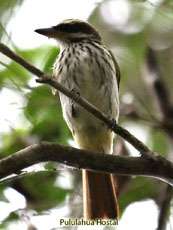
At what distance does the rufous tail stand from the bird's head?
3.33 feet

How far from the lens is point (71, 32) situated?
4.12 metres

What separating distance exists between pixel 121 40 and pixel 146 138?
3.59ft

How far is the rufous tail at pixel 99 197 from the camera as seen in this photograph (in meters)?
3.50

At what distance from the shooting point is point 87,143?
3.81 m

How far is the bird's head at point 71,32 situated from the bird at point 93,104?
5.4 inches

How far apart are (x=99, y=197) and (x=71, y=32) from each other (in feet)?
4.17

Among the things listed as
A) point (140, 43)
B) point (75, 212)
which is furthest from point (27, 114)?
point (140, 43)

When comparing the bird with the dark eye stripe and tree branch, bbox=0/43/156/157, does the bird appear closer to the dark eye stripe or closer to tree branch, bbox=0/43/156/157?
the dark eye stripe

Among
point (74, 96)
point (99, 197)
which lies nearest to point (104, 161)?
point (74, 96)

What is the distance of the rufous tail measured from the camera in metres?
3.50

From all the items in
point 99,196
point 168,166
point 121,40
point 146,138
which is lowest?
point 168,166

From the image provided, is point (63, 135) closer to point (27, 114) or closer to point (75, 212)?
point (27, 114)

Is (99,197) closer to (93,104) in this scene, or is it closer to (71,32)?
(93,104)

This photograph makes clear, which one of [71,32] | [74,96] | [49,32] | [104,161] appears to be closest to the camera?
[74,96]
